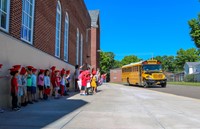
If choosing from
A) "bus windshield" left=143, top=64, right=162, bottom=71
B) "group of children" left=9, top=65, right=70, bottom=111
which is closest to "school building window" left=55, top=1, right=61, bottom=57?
"group of children" left=9, top=65, right=70, bottom=111

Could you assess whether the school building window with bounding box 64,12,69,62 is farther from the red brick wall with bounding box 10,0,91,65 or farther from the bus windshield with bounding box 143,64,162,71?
the bus windshield with bounding box 143,64,162,71

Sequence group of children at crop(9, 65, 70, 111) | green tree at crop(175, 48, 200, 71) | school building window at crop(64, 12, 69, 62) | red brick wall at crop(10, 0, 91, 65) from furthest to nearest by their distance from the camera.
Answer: green tree at crop(175, 48, 200, 71)
school building window at crop(64, 12, 69, 62)
red brick wall at crop(10, 0, 91, 65)
group of children at crop(9, 65, 70, 111)

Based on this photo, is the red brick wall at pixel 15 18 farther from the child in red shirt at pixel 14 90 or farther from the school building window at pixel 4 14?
the child in red shirt at pixel 14 90

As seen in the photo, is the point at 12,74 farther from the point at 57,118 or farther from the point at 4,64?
the point at 57,118

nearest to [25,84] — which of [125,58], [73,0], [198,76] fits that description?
[73,0]

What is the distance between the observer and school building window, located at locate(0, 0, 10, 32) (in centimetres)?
1212

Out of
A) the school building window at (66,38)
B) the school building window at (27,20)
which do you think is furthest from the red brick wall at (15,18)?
the school building window at (66,38)

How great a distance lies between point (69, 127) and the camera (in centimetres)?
788

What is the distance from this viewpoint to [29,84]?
1320 cm

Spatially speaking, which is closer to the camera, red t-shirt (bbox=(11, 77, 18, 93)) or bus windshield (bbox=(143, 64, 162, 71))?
red t-shirt (bbox=(11, 77, 18, 93))

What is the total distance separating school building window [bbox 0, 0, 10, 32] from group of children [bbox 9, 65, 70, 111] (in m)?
1.57

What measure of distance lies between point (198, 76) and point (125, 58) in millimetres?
54188

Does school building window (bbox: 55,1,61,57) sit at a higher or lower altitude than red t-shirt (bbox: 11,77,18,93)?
higher

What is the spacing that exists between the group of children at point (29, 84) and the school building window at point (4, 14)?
1.57 meters
